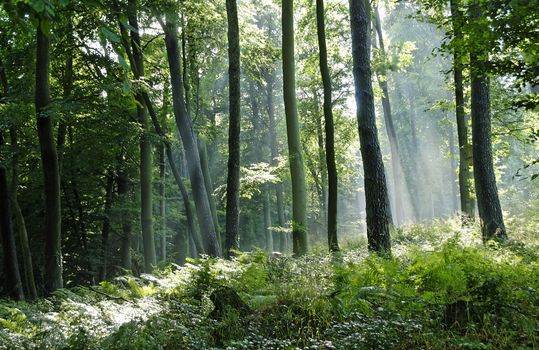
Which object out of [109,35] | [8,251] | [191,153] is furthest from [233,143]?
[109,35]

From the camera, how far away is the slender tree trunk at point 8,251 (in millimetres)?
13461

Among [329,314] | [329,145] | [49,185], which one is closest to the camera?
[329,314]

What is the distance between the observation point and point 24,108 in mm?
12562

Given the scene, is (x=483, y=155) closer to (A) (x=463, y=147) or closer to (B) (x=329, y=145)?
(A) (x=463, y=147)

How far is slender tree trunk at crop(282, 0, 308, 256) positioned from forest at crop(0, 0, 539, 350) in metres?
0.04

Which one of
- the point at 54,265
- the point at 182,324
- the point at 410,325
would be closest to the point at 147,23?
the point at 54,265

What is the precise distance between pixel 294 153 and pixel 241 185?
2.46 m

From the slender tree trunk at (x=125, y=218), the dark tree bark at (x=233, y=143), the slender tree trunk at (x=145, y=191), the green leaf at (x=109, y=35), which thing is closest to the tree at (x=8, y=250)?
the slender tree trunk at (x=145, y=191)

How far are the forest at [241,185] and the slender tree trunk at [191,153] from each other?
4cm

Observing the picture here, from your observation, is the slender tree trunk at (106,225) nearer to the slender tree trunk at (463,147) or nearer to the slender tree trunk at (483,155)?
the slender tree trunk at (463,147)

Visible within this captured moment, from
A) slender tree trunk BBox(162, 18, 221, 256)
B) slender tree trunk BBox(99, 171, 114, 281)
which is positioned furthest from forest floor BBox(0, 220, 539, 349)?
slender tree trunk BBox(99, 171, 114, 281)

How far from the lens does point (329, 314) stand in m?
5.38

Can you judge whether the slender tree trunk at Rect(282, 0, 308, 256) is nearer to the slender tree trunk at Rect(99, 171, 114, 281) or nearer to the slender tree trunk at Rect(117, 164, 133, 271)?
the slender tree trunk at Rect(117, 164, 133, 271)

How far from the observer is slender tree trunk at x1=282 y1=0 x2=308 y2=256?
12445 mm
